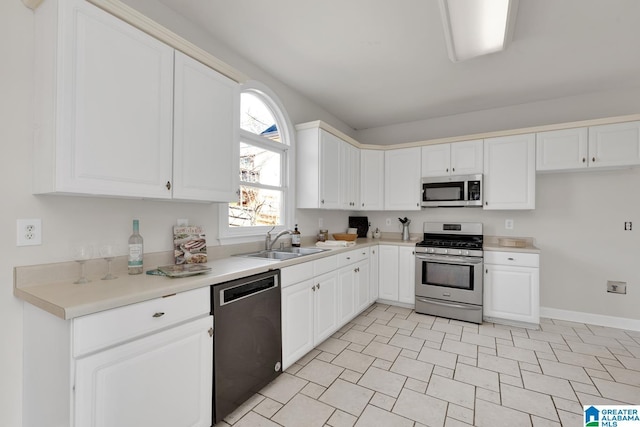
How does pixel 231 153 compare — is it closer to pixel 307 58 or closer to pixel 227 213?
pixel 227 213

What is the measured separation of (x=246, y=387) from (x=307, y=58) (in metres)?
2.70

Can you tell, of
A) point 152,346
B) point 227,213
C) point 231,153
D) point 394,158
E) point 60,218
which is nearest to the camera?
point 152,346

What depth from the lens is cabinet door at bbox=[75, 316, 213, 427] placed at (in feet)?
3.76

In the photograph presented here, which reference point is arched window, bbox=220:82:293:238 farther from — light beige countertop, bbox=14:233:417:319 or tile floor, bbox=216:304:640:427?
tile floor, bbox=216:304:640:427

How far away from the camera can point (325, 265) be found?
8.98 feet

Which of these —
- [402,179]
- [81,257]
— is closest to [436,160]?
[402,179]

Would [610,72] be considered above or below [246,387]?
above

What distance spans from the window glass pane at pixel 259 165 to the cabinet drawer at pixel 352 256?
1.05m

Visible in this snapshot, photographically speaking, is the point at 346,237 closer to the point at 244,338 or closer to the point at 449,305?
the point at 449,305

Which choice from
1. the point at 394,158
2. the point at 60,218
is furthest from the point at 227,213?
the point at 394,158

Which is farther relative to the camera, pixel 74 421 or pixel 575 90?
pixel 575 90

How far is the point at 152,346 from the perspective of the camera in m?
1.34

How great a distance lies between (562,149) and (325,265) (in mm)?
2928

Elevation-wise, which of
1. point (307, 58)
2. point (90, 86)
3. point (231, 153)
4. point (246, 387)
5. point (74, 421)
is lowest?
point (246, 387)
